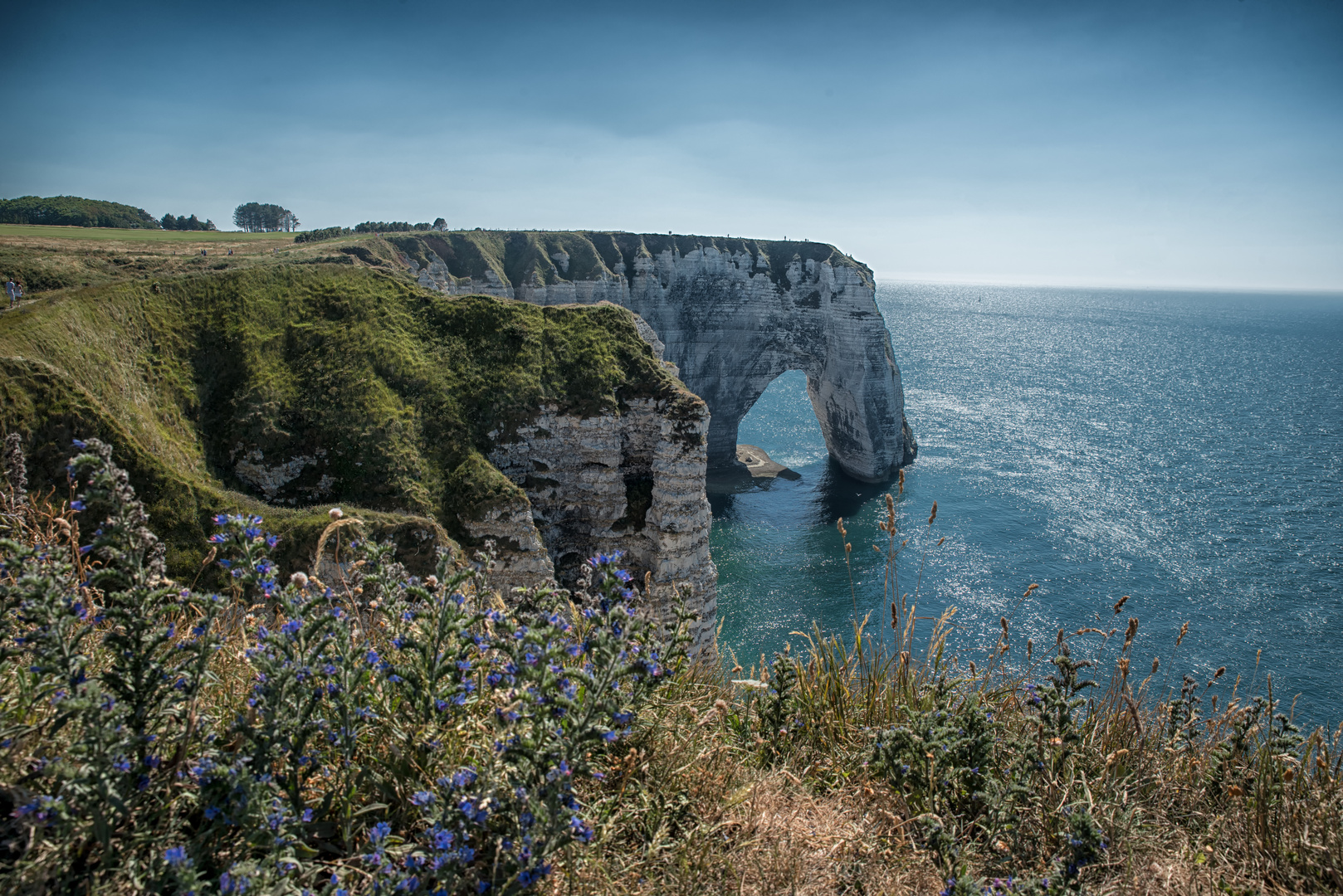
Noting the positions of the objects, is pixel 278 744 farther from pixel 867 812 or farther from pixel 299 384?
pixel 299 384

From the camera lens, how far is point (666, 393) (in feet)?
116

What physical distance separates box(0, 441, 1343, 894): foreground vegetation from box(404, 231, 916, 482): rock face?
72.1m

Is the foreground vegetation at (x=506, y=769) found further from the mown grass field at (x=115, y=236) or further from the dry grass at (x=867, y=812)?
the mown grass field at (x=115, y=236)

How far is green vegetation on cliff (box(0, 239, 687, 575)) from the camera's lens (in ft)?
76.3

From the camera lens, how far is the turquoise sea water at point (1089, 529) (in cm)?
4069

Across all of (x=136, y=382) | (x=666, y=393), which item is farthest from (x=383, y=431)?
(x=666, y=393)

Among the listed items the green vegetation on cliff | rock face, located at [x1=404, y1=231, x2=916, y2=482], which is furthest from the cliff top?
the green vegetation on cliff

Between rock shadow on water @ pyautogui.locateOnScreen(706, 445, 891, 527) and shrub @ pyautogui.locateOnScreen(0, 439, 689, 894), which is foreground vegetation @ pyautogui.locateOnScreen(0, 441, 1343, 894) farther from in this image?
rock shadow on water @ pyautogui.locateOnScreen(706, 445, 891, 527)

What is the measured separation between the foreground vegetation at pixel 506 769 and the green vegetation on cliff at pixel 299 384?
2178 cm

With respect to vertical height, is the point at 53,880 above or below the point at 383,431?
above

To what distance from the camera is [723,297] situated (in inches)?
3241

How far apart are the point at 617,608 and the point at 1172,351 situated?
222047 mm

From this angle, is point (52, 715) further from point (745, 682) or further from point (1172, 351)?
point (1172, 351)

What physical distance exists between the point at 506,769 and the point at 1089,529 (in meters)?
64.0
